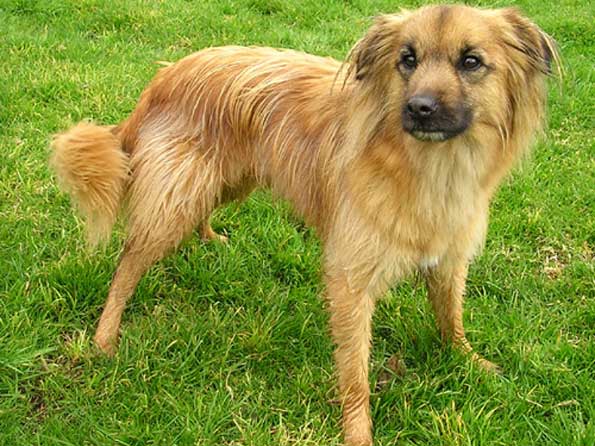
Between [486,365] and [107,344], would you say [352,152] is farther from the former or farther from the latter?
[107,344]

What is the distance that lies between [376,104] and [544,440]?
1.61 m

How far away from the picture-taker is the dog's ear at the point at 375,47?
3.01 meters

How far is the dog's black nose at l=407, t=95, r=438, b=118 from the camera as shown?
2.68 metres

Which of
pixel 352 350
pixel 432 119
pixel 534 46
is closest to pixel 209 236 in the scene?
pixel 352 350

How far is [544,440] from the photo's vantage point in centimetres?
318

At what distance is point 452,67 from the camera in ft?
9.20

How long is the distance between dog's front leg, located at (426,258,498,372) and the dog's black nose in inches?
36.9

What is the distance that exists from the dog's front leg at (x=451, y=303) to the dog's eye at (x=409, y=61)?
98 cm

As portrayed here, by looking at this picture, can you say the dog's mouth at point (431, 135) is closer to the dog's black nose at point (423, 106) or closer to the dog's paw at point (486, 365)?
the dog's black nose at point (423, 106)

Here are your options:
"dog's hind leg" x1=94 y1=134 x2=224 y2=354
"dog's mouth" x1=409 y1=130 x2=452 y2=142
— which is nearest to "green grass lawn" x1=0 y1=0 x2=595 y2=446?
"dog's hind leg" x1=94 y1=134 x2=224 y2=354

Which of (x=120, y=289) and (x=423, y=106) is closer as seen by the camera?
(x=423, y=106)

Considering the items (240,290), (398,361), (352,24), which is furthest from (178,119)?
(352,24)

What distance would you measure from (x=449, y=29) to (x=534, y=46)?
1.29ft

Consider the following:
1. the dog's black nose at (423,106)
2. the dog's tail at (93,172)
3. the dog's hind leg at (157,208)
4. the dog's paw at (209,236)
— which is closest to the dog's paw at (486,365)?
the dog's black nose at (423,106)
